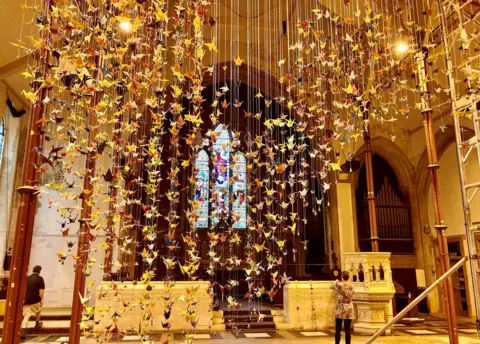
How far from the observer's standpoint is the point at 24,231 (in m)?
2.72

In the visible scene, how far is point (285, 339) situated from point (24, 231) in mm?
5387

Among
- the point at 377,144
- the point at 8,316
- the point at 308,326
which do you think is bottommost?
the point at 308,326

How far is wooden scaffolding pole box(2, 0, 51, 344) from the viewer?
2.62 m

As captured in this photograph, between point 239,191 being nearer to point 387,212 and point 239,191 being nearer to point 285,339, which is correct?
point 285,339

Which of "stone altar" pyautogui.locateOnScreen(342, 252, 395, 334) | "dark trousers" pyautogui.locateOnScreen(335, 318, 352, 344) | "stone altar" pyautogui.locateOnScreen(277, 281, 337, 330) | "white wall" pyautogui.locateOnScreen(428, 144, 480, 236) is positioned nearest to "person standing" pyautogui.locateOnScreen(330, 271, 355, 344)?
"dark trousers" pyautogui.locateOnScreen(335, 318, 352, 344)

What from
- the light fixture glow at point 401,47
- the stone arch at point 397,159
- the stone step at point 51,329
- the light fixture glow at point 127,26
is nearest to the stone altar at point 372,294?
the light fixture glow at point 401,47

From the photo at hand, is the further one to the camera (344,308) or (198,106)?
(344,308)

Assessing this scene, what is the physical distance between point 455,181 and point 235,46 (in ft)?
23.4

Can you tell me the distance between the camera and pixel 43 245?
391 inches

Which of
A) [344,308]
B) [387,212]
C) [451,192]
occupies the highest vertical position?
[451,192]

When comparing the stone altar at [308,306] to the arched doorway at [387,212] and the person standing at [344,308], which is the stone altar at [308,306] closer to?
the person standing at [344,308]

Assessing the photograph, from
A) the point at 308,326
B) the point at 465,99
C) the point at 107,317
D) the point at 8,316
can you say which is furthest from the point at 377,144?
the point at 8,316

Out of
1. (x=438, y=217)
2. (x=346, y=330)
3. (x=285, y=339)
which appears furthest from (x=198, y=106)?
(x=285, y=339)

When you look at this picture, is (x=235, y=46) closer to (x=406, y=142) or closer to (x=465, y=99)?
(x=406, y=142)
